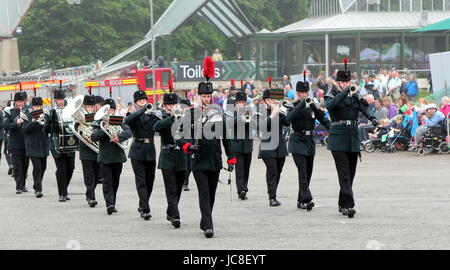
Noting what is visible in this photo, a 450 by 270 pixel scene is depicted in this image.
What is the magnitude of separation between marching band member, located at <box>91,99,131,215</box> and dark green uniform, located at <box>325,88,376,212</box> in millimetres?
3066

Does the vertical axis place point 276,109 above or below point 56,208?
above

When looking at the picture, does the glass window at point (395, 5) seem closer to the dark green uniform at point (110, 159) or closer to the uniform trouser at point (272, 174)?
the uniform trouser at point (272, 174)

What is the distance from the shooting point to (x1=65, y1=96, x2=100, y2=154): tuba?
17016 mm

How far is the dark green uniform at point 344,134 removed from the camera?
14570 mm

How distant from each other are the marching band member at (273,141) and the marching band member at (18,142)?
17.2ft

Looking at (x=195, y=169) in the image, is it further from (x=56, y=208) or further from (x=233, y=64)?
(x=233, y=64)

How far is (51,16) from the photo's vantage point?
2331 inches

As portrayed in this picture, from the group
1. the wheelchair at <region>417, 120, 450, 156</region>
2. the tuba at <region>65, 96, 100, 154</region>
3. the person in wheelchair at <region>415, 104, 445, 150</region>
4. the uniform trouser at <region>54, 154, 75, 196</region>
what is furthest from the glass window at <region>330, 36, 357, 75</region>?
the tuba at <region>65, 96, 100, 154</region>

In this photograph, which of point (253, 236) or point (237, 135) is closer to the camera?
point (253, 236)

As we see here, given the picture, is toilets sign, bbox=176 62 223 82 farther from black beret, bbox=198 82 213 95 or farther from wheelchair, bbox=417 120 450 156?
black beret, bbox=198 82 213 95

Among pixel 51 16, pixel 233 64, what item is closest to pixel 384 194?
pixel 233 64

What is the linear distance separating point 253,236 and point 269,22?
56173 mm

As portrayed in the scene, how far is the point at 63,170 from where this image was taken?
17719 mm
